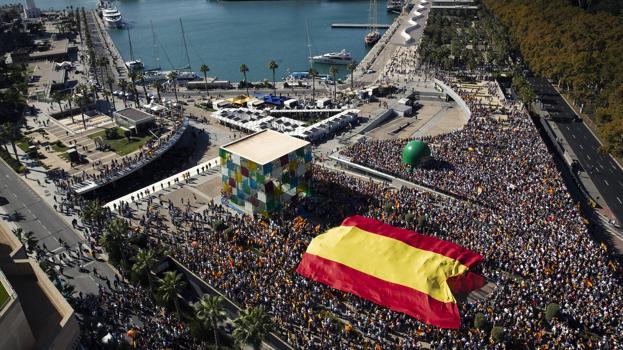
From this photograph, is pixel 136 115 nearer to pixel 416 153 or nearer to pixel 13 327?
pixel 416 153

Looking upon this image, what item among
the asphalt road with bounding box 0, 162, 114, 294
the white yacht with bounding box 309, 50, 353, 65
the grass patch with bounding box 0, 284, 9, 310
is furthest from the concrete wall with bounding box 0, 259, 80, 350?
the white yacht with bounding box 309, 50, 353, 65

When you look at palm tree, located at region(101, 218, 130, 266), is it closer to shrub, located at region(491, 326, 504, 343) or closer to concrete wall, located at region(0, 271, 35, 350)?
concrete wall, located at region(0, 271, 35, 350)

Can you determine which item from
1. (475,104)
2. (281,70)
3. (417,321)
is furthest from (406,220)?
(281,70)

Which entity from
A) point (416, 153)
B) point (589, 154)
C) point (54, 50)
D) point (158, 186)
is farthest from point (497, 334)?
point (54, 50)

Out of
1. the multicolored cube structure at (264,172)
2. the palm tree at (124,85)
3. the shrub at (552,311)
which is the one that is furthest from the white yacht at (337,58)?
the shrub at (552,311)

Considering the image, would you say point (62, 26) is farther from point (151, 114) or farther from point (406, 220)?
point (406, 220)

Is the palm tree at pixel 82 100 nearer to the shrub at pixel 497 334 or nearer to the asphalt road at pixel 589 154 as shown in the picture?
the shrub at pixel 497 334
